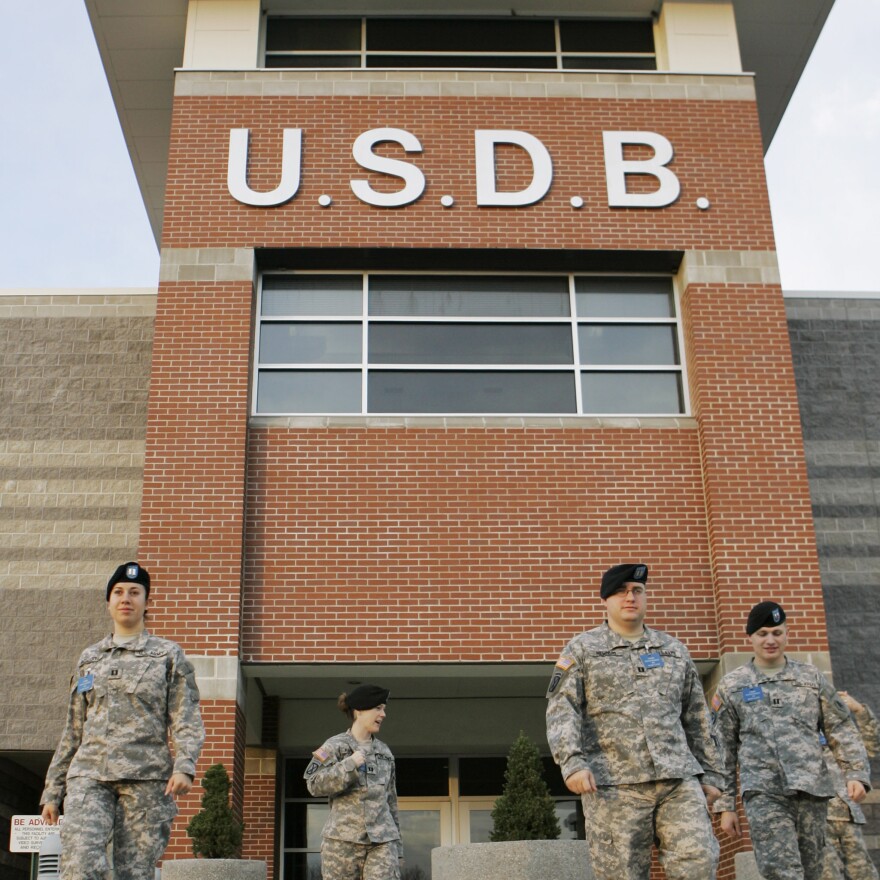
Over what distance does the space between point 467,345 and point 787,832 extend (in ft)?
26.5

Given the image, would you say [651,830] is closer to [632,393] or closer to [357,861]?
[357,861]

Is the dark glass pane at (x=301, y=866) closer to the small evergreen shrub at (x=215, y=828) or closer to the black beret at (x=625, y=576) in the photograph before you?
the small evergreen shrub at (x=215, y=828)

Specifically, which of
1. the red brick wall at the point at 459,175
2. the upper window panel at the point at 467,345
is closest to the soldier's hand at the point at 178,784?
the upper window panel at the point at 467,345

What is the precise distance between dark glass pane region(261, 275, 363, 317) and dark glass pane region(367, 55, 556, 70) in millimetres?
3299

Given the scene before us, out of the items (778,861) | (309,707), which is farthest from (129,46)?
(778,861)

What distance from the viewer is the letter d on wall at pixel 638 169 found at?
49.2 ft

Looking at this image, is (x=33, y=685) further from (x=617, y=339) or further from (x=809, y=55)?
(x=809, y=55)

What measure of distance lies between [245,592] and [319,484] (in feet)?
4.63

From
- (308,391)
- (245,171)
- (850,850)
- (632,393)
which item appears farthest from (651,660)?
(245,171)

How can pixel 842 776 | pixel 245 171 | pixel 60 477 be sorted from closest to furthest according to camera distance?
pixel 842 776 < pixel 245 171 < pixel 60 477

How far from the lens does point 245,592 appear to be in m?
13.5

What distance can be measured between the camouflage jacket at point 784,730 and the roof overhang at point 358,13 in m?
11.0

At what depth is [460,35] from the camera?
16.7 metres

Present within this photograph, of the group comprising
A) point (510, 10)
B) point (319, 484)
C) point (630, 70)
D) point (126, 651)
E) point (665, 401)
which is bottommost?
point (126, 651)
